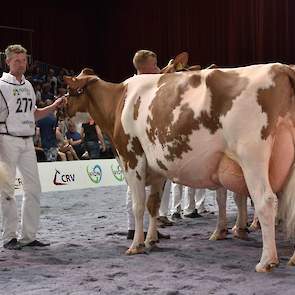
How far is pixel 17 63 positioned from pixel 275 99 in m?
2.62

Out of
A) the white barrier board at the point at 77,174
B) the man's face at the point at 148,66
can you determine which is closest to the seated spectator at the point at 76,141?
the white barrier board at the point at 77,174

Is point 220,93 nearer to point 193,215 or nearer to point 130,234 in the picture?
point 130,234

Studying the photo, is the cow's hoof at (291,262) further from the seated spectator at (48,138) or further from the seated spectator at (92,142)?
the seated spectator at (92,142)

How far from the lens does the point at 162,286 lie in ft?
12.8

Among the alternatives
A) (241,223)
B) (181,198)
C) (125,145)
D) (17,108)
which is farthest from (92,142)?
(125,145)

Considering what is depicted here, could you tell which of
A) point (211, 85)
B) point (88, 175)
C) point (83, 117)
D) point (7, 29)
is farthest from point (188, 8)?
point (211, 85)

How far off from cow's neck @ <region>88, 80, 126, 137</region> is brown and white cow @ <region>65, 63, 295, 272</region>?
0.51ft

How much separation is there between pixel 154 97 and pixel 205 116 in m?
0.72

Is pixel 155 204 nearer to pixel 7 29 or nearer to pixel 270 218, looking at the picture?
pixel 270 218

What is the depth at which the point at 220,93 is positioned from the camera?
14.1ft

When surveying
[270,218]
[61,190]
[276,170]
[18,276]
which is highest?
[276,170]

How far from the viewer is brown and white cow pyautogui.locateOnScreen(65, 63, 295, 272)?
412 cm

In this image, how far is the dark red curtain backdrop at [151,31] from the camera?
1720 cm

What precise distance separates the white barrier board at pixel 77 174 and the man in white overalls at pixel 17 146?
4.08 m
